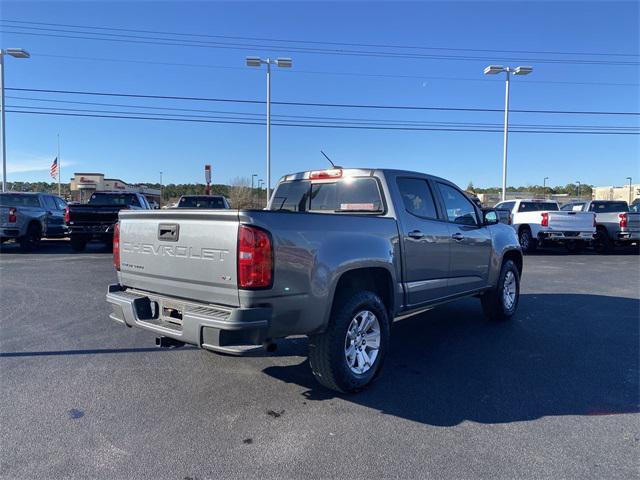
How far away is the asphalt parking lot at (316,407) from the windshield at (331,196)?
5.32 ft

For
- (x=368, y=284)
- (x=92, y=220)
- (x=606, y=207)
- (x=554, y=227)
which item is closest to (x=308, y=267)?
(x=368, y=284)

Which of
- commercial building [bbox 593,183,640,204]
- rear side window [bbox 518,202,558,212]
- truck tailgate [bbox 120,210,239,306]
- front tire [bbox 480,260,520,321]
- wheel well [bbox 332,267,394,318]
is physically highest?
commercial building [bbox 593,183,640,204]

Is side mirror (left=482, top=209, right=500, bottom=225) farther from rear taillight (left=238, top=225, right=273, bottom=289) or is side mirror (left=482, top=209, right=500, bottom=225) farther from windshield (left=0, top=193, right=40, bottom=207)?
windshield (left=0, top=193, right=40, bottom=207)

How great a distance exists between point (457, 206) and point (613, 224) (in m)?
14.4

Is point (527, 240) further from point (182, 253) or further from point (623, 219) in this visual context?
point (182, 253)

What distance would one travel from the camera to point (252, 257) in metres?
3.33

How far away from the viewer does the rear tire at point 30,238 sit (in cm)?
1468

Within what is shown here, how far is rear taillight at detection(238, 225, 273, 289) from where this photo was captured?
10.9 feet

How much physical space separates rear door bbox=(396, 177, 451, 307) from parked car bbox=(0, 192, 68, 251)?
1328 cm

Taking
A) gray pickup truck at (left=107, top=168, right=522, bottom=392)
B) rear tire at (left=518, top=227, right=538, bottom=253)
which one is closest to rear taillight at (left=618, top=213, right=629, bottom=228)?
rear tire at (left=518, top=227, right=538, bottom=253)

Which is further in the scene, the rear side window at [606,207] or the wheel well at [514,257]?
the rear side window at [606,207]

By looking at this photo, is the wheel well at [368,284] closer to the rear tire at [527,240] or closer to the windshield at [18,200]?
the rear tire at [527,240]

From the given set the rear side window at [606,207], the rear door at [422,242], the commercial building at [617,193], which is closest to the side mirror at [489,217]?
the rear door at [422,242]

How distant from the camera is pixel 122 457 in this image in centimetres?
306
